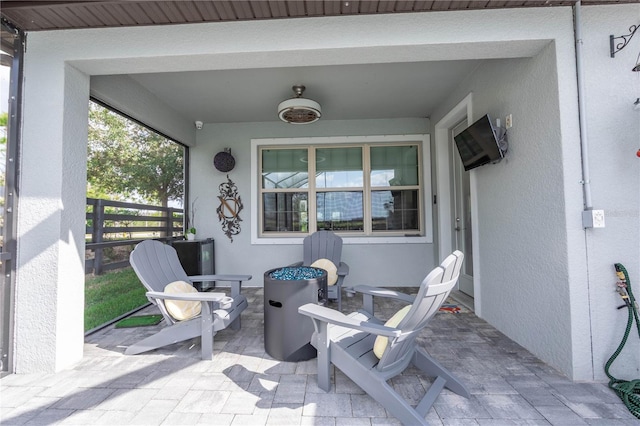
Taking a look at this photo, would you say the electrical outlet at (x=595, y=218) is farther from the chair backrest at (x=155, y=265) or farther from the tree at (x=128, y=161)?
the tree at (x=128, y=161)

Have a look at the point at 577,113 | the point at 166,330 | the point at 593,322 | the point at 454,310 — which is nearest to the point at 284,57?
the point at 577,113

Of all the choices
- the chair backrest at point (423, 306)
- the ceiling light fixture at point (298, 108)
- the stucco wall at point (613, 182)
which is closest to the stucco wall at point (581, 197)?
the stucco wall at point (613, 182)

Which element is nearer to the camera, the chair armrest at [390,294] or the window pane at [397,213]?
the chair armrest at [390,294]

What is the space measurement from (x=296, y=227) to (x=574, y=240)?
3.52 metres

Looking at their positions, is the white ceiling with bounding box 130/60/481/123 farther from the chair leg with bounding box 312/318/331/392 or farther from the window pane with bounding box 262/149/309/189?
the chair leg with bounding box 312/318/331/392

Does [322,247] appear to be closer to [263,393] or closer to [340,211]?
[340,211]

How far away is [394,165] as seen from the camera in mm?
4688

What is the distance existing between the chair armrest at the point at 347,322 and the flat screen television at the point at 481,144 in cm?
197

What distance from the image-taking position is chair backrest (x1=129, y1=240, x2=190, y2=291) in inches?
95.3

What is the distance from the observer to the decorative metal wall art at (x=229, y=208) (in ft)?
Answer: 15.3

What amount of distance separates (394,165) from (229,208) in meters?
2.79

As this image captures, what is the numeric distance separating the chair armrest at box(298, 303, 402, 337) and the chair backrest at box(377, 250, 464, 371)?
55 mm

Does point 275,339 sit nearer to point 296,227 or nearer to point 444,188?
point 296,227

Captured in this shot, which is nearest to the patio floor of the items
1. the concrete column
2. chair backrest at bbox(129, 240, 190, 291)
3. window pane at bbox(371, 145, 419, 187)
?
the concrete column
